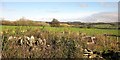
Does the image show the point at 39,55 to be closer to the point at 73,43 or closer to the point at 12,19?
the point at 73,43

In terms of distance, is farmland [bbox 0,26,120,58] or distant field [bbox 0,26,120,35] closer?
farmland [bbox 0,26,120,58]

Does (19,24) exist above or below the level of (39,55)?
above

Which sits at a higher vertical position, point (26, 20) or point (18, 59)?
point (26, 20)

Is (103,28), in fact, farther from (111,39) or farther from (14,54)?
(14,54)

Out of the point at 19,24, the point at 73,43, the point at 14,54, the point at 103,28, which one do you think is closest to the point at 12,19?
the point at 19,24

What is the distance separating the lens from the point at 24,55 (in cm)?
918

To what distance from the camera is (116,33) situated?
397 inches

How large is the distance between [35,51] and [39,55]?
18 centimetres

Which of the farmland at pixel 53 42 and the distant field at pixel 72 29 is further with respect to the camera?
the distant field at pixel 72 29

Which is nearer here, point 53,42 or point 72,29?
point 53,42

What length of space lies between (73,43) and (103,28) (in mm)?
1739

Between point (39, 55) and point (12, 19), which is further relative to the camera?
point (12, 19)

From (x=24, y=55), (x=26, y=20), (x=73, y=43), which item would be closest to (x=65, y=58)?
(x=73, y=43)

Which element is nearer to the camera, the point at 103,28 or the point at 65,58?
the point at 65,58
